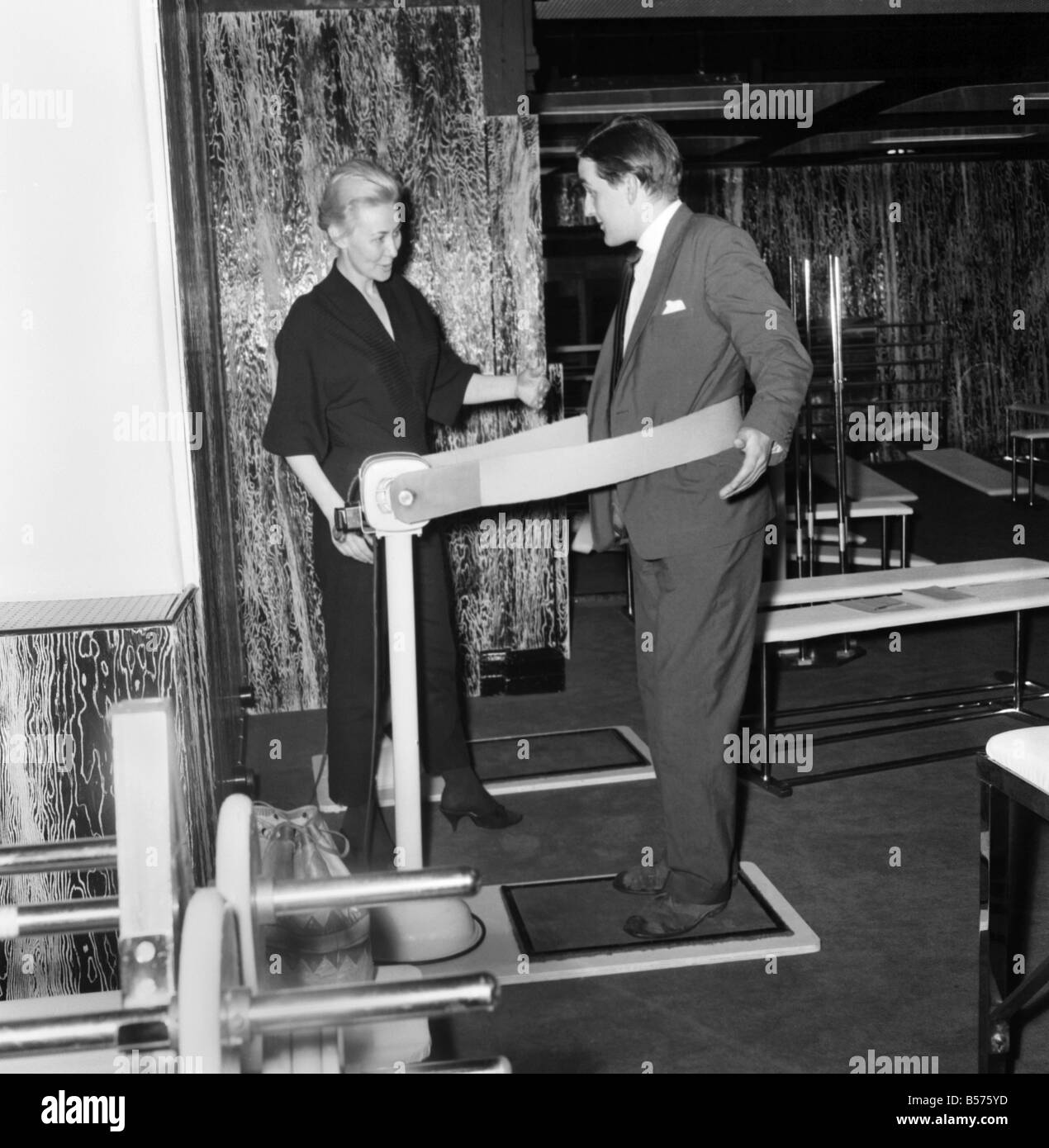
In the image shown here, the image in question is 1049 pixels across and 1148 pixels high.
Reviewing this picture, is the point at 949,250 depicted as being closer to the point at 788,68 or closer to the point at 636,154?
the point at 788,68

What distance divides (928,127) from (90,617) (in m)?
8.95

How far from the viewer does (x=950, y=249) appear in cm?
1266

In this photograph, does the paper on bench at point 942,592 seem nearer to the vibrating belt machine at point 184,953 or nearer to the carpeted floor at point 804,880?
the carpeted floor at point 804,880

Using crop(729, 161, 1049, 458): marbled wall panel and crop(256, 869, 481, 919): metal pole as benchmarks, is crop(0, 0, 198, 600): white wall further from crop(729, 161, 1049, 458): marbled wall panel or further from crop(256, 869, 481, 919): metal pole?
crop(729, 161, 1049, 458): marbled wall panel

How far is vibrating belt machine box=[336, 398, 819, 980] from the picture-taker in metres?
2.18

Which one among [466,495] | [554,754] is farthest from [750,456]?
[554,754]

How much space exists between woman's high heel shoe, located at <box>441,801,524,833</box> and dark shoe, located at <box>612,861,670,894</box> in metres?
0.48

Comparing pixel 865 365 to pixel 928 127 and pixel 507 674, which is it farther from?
pixel 507 674

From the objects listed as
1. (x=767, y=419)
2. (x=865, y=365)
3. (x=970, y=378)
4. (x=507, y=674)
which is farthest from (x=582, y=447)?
(x=970, y=378)

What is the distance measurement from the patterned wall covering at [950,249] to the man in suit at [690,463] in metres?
10.1

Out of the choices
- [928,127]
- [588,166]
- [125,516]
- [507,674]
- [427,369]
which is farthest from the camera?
[928,127]
